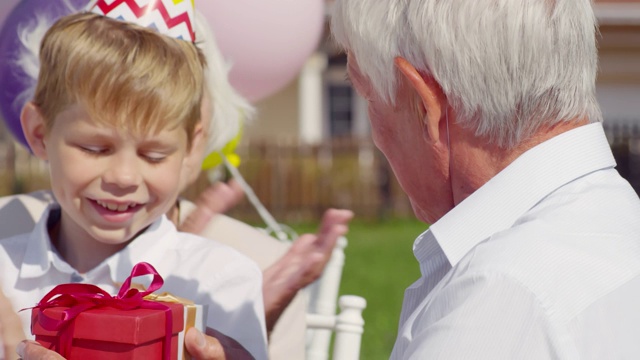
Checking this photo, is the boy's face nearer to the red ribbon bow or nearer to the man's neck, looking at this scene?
the red ribbon bow

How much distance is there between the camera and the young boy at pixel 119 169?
211 centimetres

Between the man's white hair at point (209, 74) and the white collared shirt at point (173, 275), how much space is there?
0.35 metres

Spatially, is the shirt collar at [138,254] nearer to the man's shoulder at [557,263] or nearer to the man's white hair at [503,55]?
the man's white hair at [503,55]

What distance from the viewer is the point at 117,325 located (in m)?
1.70

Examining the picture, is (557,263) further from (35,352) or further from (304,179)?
(304,179)

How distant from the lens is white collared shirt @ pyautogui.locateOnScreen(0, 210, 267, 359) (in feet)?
7.17

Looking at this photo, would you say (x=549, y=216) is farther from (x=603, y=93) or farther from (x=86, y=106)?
(x=603, y=93)

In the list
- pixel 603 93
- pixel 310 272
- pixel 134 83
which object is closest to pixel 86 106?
pixel 134 83

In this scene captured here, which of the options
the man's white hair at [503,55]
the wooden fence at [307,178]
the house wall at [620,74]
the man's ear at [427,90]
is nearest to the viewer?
the man's white hair at [503,55]

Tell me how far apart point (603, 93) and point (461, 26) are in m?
20.1

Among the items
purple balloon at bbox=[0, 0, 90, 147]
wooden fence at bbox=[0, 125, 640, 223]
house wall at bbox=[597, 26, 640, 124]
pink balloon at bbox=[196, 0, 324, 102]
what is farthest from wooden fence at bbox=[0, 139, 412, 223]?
purple balloon at bbox=[0, 0, 90, 147]

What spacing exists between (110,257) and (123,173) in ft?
0.89

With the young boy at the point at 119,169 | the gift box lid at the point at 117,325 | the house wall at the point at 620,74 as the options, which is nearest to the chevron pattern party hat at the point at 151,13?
the young boy at the point at 119,169

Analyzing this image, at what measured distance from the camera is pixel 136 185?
208 cm
